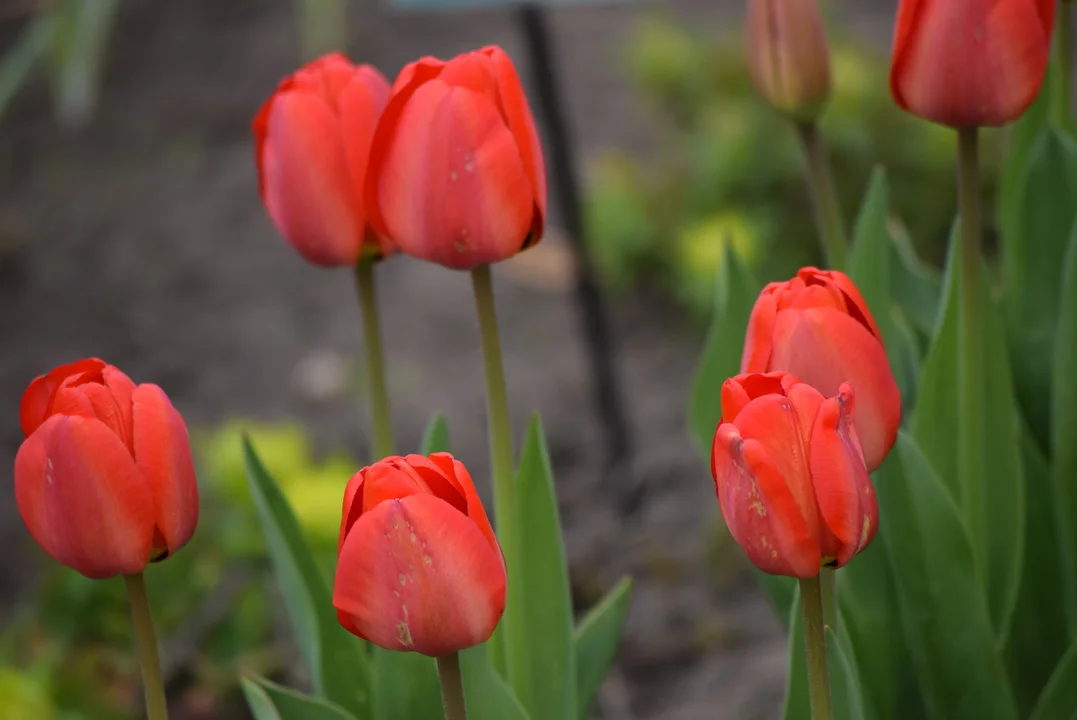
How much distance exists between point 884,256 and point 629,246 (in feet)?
4.37

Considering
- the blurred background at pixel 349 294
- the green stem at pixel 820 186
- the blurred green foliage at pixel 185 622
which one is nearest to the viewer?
the green stem at pixel 820 186

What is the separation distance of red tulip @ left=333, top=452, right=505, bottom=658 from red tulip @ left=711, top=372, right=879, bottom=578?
95 mm

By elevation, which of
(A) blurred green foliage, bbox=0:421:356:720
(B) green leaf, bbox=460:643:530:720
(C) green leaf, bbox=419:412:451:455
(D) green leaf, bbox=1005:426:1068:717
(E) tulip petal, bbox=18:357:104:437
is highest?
(E) tulip petal, bbox=18:357:104:437

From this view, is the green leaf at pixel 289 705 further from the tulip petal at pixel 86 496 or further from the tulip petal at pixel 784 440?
the tulip petal at pixel 784 440

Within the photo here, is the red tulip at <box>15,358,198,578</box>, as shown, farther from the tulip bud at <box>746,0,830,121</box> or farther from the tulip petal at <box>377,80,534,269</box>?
the tulip bud at <box>746,0,830,121</box>

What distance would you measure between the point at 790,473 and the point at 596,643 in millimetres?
341

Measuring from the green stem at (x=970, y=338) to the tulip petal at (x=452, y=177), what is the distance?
234mm

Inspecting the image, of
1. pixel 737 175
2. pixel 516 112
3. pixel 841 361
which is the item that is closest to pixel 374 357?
pixel 516 112

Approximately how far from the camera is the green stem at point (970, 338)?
620mm

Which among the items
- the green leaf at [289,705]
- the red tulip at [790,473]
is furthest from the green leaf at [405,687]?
the red tulip at [790,473]

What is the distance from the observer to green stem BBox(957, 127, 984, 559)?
2.03 feet

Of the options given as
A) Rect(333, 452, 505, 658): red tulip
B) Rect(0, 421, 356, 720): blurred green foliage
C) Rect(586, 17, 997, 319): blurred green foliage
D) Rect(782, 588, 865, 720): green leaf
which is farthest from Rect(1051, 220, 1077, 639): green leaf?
Rect(586, 17, 997, 319): blurred green foliage

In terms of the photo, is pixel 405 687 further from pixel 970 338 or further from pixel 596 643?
pixel 970 338

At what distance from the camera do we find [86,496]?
19.5 inches
